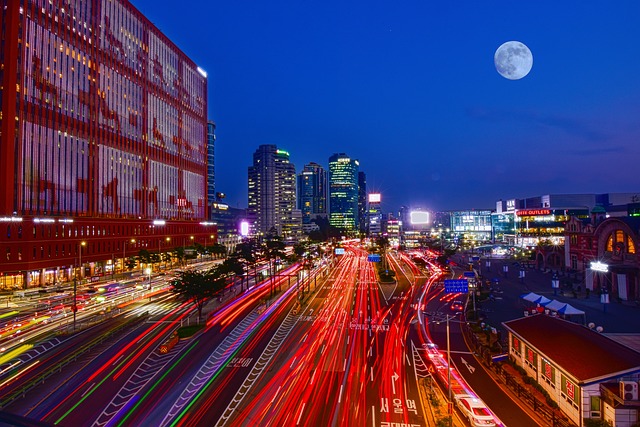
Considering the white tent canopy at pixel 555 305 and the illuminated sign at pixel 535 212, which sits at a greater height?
the illuminated sign at pixel 535 212

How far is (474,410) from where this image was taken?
19750 mm

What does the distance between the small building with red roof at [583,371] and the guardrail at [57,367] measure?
2997cm

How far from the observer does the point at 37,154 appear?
6875 centimetres

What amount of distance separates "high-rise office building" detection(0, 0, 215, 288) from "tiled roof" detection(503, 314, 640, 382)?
69.3 metres

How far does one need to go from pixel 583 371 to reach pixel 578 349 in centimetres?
239

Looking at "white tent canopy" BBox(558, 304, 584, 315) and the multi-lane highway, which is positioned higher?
"white tent canopy" BBox(558, 304, 584, 315)

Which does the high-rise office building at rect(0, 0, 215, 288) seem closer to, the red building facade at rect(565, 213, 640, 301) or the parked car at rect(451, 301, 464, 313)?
the parked car at rect(451, 301, 464, 313)

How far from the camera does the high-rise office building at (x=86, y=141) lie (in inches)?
2547

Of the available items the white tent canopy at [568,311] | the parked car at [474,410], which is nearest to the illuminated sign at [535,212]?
the white tent canopy at [568,311]

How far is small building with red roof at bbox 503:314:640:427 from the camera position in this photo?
675 inches

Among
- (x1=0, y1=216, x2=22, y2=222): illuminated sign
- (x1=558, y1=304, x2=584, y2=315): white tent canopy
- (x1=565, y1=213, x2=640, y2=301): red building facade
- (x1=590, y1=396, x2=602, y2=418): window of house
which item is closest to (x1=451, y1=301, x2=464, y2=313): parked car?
(x1=558, y1=304, x2=584, y2=315): white tent canopy

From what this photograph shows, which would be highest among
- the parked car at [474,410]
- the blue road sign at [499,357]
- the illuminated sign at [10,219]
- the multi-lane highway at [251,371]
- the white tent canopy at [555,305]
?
the illuminated sign at [10,219]

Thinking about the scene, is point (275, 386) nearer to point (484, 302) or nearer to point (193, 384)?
point (193, 384)

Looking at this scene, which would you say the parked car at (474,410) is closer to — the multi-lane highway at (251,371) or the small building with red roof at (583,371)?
the multi-lane highway at (251,371)
